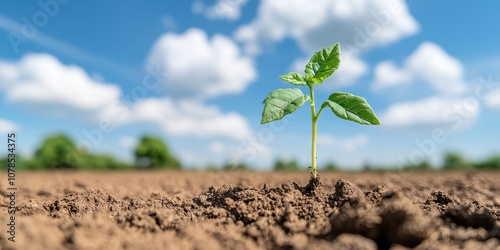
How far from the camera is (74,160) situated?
79.7 ft

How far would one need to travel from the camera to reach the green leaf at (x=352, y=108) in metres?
3.19

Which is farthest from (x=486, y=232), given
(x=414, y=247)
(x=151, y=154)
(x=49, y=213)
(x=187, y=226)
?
(x=151, y=154)

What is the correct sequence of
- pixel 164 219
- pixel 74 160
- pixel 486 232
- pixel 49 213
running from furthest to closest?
pixel 74 160 → pixel 49 213 → pixel 164 219 → pixel 486 232

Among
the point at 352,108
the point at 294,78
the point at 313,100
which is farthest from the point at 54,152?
the point at 352,108

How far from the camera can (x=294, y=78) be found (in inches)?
141

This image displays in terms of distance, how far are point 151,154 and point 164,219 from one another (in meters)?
31.2

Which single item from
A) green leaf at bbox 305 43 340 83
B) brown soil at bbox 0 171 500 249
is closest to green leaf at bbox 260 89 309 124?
green leaf at bbox 305 43 340 83

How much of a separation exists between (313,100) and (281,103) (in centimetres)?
34

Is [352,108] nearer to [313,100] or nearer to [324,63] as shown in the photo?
[313,100]

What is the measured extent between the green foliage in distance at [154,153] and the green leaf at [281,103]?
3018 cm

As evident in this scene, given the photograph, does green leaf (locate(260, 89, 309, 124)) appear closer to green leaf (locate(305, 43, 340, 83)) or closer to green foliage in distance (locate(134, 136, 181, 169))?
green leaf (locate(305, 43, 340, 83))

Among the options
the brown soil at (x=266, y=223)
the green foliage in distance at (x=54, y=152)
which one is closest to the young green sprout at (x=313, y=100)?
the brown soil at (x=266, y=223)

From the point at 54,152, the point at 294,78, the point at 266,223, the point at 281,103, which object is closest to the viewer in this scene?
the point at 266,223

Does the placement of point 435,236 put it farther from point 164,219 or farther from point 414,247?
point 164,219
